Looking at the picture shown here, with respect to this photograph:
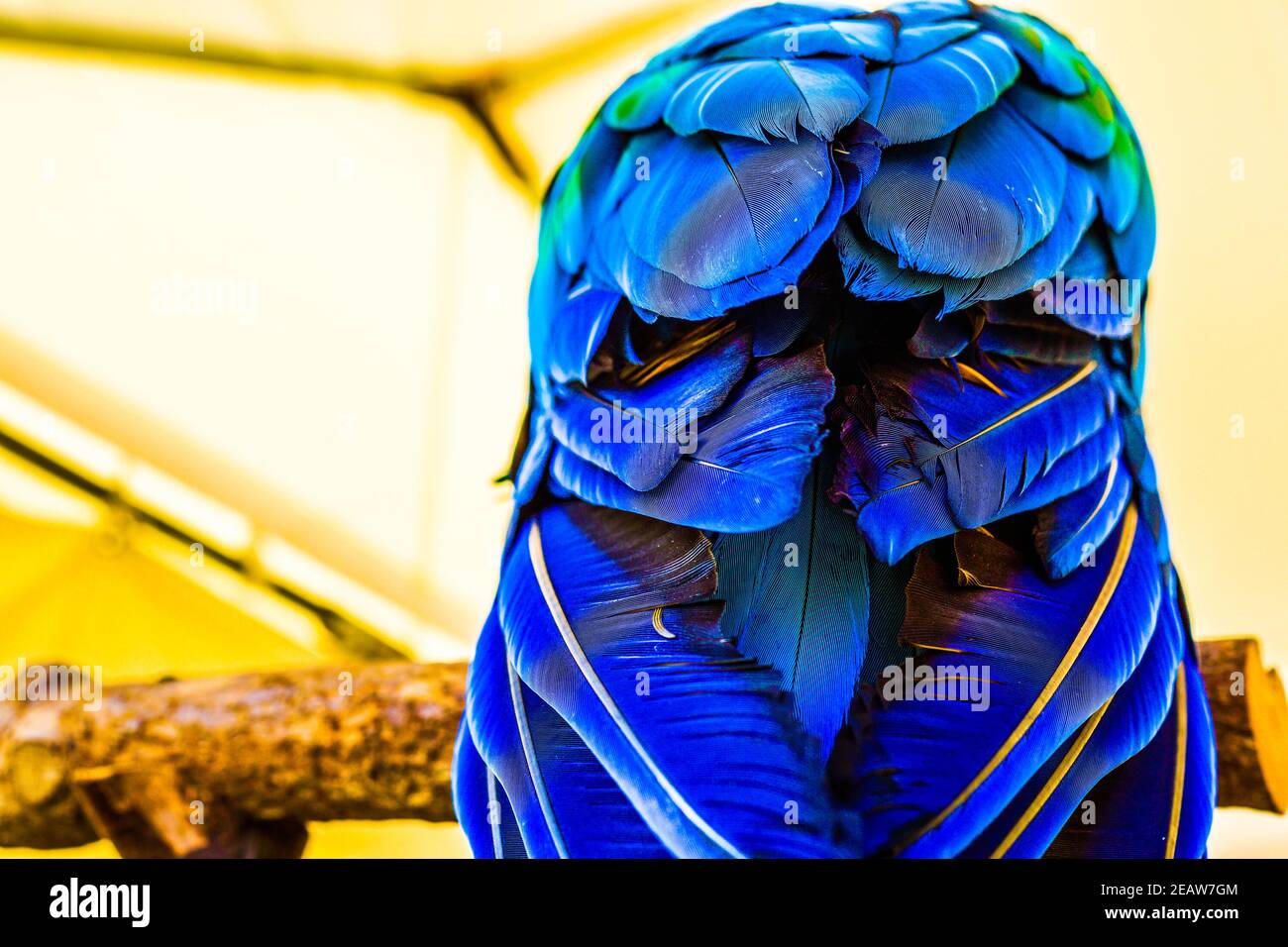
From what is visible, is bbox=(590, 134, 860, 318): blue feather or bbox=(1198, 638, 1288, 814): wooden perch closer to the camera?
bbox=(590, 134, 860, 318): blue feather

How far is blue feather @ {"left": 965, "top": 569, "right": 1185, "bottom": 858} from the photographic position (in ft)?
3.97

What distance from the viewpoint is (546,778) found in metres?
1.30

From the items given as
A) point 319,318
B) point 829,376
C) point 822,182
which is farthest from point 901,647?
point 319,318

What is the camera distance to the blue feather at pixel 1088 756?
1210mm

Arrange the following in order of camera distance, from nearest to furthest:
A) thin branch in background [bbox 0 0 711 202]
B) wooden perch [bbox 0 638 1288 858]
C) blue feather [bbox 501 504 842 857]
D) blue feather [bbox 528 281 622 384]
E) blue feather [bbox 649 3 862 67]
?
blue feather [bbox 501 504 842 857] < blue feather [bbox 528 281 622 384] < blue feather [bbox 649 3 862 67] < wooden perch [bbox 0 638 1288 858] < thin branch in background [bbox 0 0 711 202]

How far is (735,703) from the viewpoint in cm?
123

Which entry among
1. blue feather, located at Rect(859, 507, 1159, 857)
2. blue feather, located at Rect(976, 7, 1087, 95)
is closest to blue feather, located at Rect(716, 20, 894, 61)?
blue feather, located at Rect(976, 7, 1087, 95)

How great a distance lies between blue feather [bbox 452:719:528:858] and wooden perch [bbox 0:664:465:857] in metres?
0.36

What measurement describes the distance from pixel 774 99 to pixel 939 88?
21cm

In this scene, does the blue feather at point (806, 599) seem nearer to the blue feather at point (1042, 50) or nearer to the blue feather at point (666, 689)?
the blue feather at point (666, 689)

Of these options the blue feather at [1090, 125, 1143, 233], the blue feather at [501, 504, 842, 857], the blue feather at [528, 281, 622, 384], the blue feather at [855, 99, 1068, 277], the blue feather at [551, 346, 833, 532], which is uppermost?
the blue feather at [1090, 125, 1143, 233]

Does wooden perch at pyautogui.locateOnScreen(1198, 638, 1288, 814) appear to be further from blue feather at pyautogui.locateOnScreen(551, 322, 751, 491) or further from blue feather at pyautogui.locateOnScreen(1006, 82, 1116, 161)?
blue feather at pyautogui.locateOnScreen(551, 322, 751, 491)

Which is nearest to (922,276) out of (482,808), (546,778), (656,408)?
(656,408)

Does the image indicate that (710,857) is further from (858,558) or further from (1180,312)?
(1180,312)
